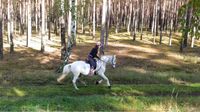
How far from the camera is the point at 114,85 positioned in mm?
28969

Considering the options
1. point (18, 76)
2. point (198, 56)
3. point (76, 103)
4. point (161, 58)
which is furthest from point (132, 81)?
point (198, 56)

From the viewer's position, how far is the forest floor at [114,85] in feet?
68.7

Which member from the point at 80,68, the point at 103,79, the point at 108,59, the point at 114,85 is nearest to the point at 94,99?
the point at 80,68

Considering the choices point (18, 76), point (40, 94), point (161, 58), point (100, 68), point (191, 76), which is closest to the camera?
point (40, 94)

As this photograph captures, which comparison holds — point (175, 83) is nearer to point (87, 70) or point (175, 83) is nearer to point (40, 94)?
point (87, 70)

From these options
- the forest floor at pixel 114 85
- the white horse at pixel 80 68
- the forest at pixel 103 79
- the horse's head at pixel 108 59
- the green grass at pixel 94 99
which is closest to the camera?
the green grass at pixel 94 99

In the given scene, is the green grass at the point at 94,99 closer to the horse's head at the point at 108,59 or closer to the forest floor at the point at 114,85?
the forest floor at the point at 114,85

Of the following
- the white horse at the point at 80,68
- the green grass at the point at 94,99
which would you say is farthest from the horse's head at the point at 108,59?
the green grass at the point at 94,99

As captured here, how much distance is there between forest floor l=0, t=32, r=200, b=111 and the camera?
68.7 ft

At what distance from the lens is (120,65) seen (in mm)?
43656

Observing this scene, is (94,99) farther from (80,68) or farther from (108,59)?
(108,59)

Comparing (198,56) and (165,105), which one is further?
(198,56)

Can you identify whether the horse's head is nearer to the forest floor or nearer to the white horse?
the white horse

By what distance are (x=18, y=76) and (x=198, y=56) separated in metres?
27.8
